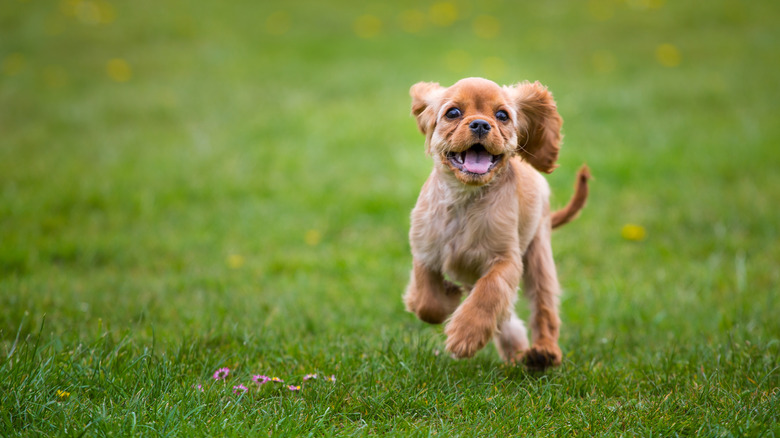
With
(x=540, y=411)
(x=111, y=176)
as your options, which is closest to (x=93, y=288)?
(x=111, y=176)

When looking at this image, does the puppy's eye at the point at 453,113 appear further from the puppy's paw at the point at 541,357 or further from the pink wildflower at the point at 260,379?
the pink wildflower at the point at 260,379

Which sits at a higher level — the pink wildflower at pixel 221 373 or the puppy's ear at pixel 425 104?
the puppy's ear at pixel 425 104

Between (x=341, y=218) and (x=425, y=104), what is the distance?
3333mm

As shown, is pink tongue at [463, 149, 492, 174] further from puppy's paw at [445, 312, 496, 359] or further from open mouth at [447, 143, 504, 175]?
puppy's paw at [445, 312, 496, 359]

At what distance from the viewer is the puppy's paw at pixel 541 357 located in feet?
11.6

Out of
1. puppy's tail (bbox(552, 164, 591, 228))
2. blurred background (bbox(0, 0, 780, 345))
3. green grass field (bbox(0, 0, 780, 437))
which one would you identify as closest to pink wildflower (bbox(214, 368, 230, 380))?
green grass field (bbox(0, 0, 780, 437))

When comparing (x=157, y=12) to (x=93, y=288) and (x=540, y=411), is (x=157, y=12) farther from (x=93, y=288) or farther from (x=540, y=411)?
(x=540, y=411)

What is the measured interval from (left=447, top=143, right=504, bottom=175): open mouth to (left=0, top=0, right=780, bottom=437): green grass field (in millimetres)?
984

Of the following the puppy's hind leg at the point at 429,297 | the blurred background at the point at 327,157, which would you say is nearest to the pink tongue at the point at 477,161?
the puppy's hind leg at the point at 429,297

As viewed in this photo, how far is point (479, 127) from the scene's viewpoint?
3002 millimetres

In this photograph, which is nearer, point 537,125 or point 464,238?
point 464,238

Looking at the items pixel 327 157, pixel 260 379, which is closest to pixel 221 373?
pixel 260 379

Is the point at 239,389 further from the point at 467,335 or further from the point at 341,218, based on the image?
the point at 341,218

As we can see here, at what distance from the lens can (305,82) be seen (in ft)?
35.1
